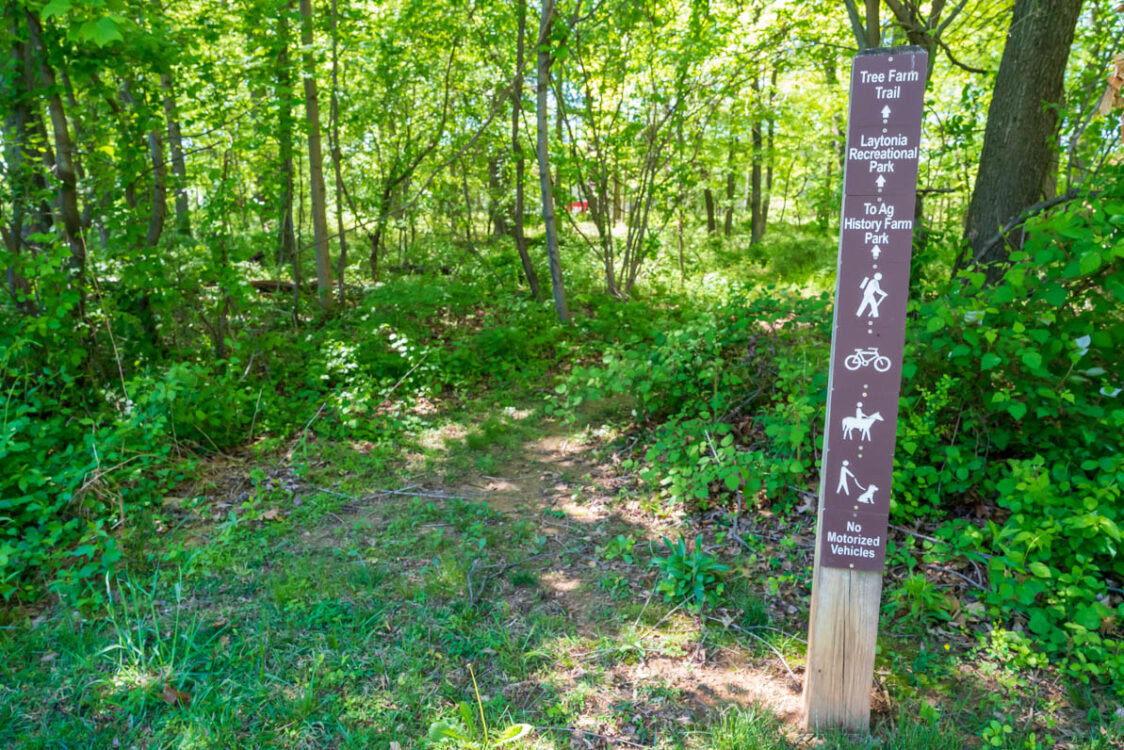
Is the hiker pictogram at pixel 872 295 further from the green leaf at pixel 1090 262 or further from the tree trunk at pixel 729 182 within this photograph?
the tree trunk at pixel 729 182

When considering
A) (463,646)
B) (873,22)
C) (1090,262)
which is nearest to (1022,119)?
(873,22)

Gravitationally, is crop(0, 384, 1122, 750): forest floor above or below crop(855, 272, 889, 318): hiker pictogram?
below

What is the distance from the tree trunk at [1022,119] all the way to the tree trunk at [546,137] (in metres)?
4.55

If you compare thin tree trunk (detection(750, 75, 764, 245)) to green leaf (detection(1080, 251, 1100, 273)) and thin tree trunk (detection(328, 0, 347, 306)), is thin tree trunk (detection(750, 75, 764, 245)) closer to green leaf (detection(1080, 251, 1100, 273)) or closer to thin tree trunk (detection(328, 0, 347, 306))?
thin tree trunk (detection(328, 0, 347, 306))

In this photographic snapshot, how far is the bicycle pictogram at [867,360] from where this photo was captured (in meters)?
2.53

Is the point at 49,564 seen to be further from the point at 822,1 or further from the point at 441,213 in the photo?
the point at 441,213

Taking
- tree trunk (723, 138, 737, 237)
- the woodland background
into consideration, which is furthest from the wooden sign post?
tree trunk (723, 138, 737, 237)

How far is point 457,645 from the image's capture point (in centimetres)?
330

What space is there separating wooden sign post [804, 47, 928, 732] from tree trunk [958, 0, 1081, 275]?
127 inches

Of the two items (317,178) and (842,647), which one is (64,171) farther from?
(842,647)

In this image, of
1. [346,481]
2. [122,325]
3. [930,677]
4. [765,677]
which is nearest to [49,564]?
[346,481]

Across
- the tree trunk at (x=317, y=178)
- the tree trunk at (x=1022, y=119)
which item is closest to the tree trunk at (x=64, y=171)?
the tree trunk at (x=317, y=178)

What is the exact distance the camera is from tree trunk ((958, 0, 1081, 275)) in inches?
199

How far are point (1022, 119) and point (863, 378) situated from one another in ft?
13.2
